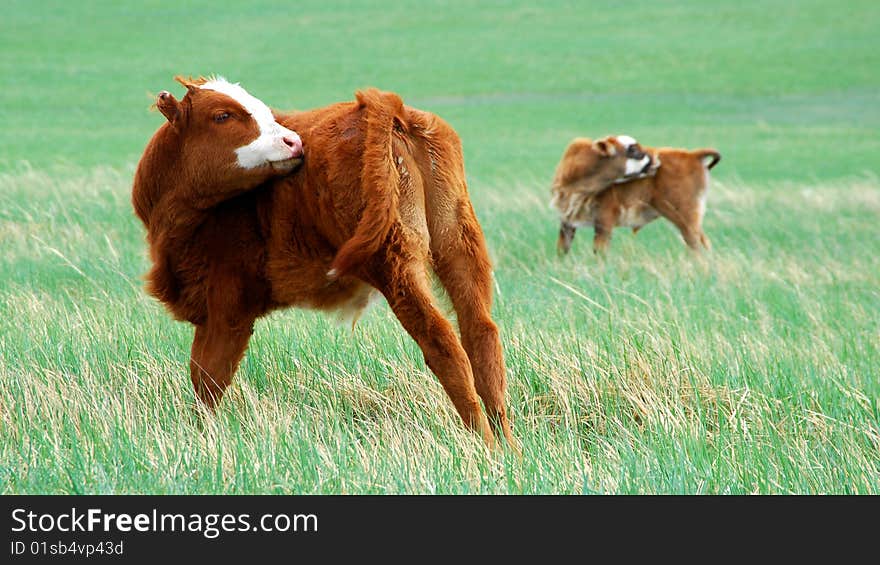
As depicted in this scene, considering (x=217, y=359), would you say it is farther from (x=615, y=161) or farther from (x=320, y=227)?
(x=615, y=161)

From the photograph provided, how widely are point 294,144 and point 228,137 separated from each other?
27cm

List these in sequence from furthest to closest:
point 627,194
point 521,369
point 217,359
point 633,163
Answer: point 627,194
point 633,163
point 521,369
point 217,359

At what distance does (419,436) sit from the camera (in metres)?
4.21

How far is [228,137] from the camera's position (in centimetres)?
422

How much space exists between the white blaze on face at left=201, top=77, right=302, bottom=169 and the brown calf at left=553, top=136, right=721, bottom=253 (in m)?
6.71

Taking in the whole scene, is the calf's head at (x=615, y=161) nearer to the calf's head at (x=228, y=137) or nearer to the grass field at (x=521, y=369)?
the grass field at (x=521, y=369)

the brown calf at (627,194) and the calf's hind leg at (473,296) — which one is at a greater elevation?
the calf's hind leg at (473,296)

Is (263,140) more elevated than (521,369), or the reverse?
(263,140)

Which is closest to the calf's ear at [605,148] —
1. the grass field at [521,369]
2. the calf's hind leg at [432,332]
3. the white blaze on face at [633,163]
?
the white blaze on face at [633,163]

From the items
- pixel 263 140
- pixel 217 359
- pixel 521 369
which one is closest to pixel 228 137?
pixel 263 140

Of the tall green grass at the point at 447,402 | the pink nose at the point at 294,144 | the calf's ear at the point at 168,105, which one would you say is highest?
the calf's ear at the point at 168,105

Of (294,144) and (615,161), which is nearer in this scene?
(294,144)

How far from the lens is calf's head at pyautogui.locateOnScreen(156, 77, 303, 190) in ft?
13.6

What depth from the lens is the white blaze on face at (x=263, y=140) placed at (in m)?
4.12
